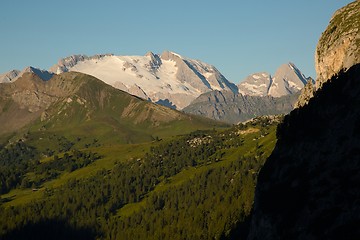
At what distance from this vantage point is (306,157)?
74.5 meters

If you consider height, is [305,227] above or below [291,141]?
below

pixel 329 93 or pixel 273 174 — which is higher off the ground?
pixel 329 93

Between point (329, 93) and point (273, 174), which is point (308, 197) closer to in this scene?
point (273, 174)

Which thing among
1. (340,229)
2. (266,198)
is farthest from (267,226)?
(340,229)

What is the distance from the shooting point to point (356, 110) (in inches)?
2822

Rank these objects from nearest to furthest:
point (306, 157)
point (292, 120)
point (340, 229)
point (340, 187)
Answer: point (340, 229), point (340, 187), point (306, 157), point (292, 120)

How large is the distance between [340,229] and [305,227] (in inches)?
264

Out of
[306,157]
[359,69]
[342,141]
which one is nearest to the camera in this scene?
[342,141]

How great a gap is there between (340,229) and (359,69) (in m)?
30.3

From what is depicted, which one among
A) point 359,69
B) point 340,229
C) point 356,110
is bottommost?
point 340,229

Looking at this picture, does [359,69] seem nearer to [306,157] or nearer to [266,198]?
[306,157]

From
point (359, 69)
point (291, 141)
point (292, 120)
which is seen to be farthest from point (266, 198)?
point (359, 69)

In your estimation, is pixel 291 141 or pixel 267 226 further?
pixel 291 141

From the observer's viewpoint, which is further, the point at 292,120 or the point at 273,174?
the point at 292,120
